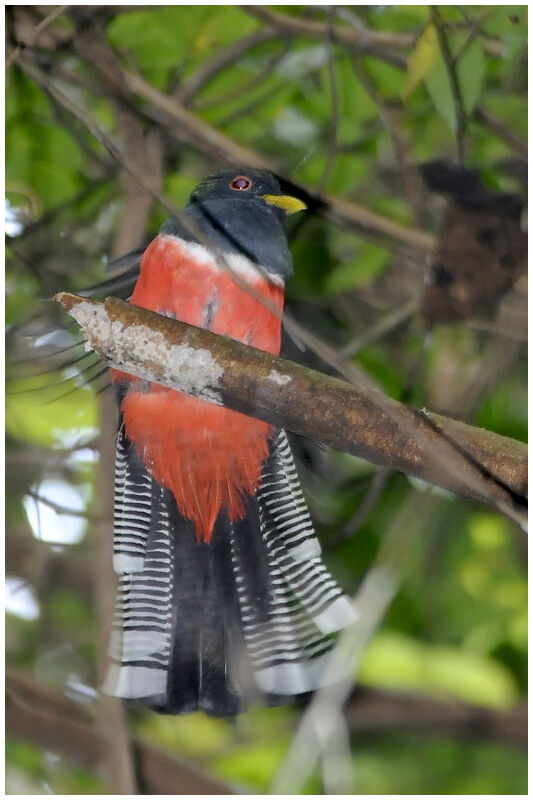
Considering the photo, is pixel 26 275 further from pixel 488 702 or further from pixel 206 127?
pixel 488 702

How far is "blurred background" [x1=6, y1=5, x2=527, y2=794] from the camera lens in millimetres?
1422

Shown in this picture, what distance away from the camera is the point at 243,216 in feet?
4.48

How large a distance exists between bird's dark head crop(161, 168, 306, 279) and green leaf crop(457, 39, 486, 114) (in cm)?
39

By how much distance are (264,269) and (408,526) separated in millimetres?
505

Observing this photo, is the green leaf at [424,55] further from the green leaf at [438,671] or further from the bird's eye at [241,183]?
the green leaf at [438,671]

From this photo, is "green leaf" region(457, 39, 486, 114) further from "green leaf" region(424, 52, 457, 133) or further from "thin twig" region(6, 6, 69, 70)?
"thin twig" region(6, 6, 69, 70)

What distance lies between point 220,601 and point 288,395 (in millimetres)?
312

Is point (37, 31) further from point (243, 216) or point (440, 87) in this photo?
point (440, 87)

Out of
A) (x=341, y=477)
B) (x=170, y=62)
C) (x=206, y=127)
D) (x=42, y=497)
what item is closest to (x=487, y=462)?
(x=341, y=477)

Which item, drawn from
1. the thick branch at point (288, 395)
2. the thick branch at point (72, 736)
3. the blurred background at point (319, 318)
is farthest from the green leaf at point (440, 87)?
the thick branch at point (72, 736)

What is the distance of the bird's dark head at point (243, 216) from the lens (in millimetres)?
1333

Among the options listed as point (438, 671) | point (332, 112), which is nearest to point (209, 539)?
point (438, 671)

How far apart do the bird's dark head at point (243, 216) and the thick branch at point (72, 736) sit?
0.75 m

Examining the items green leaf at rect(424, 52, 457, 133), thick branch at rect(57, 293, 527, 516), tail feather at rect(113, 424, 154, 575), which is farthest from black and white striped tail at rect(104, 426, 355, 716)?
green leaf at rect(424, 52, 457, 133)
